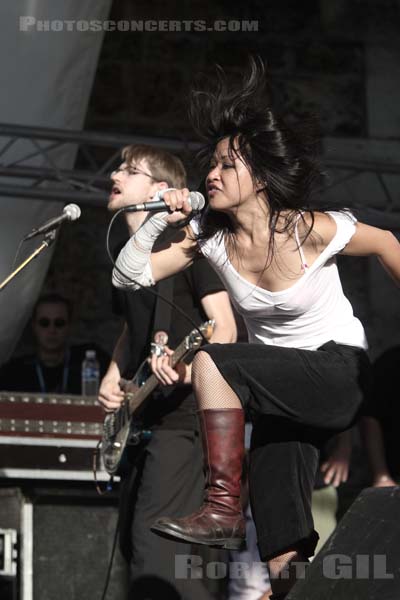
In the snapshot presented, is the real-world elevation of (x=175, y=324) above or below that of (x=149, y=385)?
above

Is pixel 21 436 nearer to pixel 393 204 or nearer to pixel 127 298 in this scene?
pixel 127 298

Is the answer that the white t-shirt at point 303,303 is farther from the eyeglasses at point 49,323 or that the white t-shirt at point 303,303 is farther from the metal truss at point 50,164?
the eyeglasses at point 49,323

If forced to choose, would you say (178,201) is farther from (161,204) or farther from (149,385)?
(149,385)

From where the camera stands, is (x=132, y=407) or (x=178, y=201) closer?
(x=178, y=201)

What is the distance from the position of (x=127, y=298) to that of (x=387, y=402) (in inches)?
79.2

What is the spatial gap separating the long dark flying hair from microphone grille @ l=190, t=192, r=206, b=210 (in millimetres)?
107

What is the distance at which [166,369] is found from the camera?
14.0 feet

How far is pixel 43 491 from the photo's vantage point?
18.4 ft

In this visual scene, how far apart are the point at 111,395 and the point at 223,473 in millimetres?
1370

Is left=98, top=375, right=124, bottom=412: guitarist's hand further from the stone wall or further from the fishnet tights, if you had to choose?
the stone wall

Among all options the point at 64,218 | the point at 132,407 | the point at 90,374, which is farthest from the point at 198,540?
the point at 90,374

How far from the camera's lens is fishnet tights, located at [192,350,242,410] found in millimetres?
3441

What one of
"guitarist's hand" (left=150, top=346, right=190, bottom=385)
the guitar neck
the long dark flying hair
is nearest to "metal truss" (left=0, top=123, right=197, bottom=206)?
the guitar neck

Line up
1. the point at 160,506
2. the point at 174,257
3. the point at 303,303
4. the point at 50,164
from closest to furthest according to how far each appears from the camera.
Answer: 1. the point at 303,303
2. the point at 174,257
3. the point at 160,506
4. the point at 50,164
